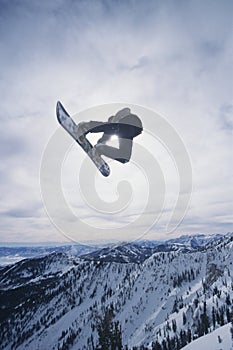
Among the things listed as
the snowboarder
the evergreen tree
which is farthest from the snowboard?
the evergreen tree

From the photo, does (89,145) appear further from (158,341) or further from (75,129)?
(158,341)

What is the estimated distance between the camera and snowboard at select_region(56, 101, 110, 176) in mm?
14702

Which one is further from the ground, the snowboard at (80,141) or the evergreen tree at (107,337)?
the snowboard at (80,141)

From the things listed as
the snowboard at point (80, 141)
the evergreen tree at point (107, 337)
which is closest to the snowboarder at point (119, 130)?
the snowboard at point (80, 141)

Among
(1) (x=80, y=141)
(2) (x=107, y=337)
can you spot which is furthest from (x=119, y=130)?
(2) (x=107, y=337)

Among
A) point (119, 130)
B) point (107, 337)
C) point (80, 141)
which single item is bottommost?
point (107, 337)

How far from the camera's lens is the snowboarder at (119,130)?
10.1 m

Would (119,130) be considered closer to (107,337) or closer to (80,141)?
(80,141)

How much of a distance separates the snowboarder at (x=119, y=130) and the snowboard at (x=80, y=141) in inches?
54.5

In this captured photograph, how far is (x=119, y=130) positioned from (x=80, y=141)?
15.2ft

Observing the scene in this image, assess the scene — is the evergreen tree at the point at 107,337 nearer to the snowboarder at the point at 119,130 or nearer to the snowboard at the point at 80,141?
the snowboard at the point at 80,141

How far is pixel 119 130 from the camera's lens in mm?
10594

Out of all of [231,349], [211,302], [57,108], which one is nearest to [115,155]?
[57,108]

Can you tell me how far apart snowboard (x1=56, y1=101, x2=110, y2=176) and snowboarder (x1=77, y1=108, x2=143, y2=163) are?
138 centimetres
